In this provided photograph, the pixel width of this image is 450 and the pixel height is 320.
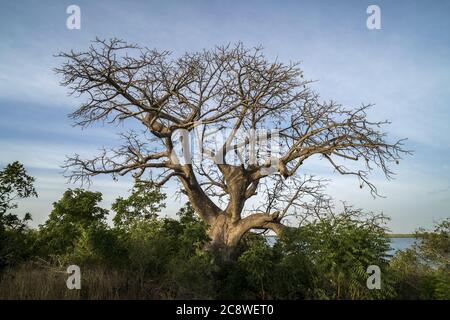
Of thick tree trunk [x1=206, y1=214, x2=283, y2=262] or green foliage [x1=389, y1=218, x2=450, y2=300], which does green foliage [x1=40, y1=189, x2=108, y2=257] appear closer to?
thick tree trunk [x1=206, y1=214, x2=283, y2=262]

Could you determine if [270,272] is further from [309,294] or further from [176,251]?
[176,251]

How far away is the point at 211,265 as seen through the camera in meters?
8.64

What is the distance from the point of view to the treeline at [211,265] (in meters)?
7.57

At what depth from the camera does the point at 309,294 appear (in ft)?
26.6

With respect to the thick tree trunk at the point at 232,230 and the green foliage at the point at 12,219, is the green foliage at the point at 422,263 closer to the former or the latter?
the thick tree trunk at the point at 232,230

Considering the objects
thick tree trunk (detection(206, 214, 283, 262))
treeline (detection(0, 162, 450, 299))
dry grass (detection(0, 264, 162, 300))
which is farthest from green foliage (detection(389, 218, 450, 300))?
dry grass (detection(0, 264, 162, 300))

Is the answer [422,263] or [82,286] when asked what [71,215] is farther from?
[422,263]

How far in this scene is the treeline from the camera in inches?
298

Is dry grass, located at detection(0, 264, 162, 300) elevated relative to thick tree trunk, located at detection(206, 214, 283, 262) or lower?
lower

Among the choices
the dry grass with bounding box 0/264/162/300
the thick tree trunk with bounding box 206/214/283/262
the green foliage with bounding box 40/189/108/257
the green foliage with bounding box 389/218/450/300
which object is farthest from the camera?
the green foliage with bounding box 40/189/108/257

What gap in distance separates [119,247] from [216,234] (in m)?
2.82

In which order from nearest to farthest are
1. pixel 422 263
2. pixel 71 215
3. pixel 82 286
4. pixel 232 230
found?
pixel 82 286
pixel 232 230
pixel 422 263
pixel 71 215

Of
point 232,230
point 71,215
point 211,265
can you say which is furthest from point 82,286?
point 71,215
